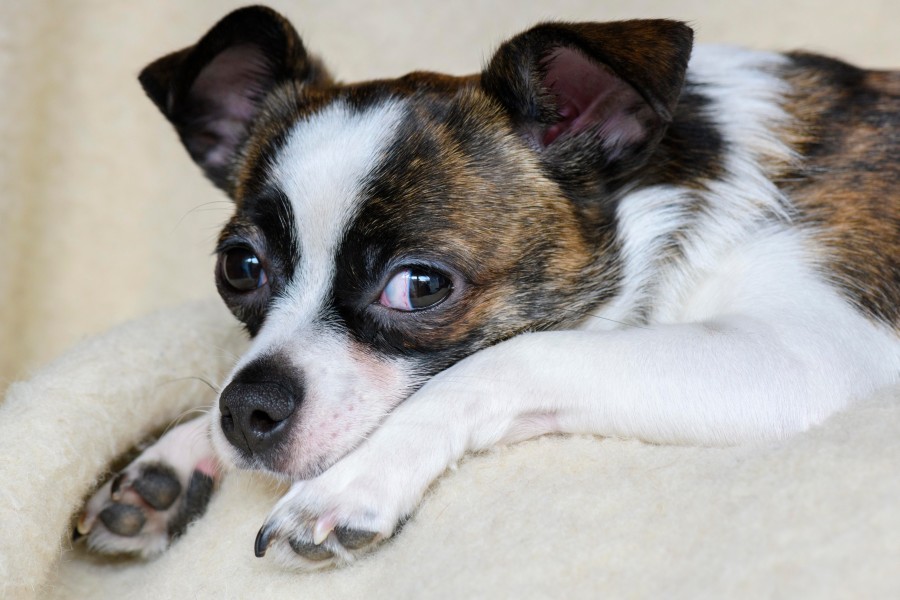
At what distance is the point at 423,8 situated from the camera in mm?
5301

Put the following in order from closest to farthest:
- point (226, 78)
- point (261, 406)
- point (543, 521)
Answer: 1. point (543, 521)
2. point (261, 406)
3. point (226, 78)

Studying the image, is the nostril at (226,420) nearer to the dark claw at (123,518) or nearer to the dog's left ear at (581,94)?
the dark claw at (123,518)

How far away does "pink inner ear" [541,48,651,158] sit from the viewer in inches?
112

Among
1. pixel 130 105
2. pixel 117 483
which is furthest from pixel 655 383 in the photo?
pixel 130 105

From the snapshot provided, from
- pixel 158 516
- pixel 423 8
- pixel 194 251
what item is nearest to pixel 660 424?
pixel 158 516

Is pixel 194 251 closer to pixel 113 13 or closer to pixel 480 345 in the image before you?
pixel 113 13

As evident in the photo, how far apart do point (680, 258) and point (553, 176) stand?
0.44m

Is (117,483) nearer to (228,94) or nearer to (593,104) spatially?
(228,94)

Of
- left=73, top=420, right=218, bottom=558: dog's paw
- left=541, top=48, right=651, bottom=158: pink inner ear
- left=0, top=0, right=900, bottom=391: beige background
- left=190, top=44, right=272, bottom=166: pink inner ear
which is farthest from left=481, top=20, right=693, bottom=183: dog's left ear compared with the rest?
left=0, top=0, right=900, bottom=391: beige background

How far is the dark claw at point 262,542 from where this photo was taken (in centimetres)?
233

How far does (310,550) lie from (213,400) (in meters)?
1.14

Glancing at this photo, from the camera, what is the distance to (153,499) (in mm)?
2984

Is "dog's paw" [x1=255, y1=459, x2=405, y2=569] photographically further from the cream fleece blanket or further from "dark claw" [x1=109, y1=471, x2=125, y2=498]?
"dark claw" [x1=109, y1=471, x2=125, y2=498]

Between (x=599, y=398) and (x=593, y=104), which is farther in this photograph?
(x=593, y=104)
